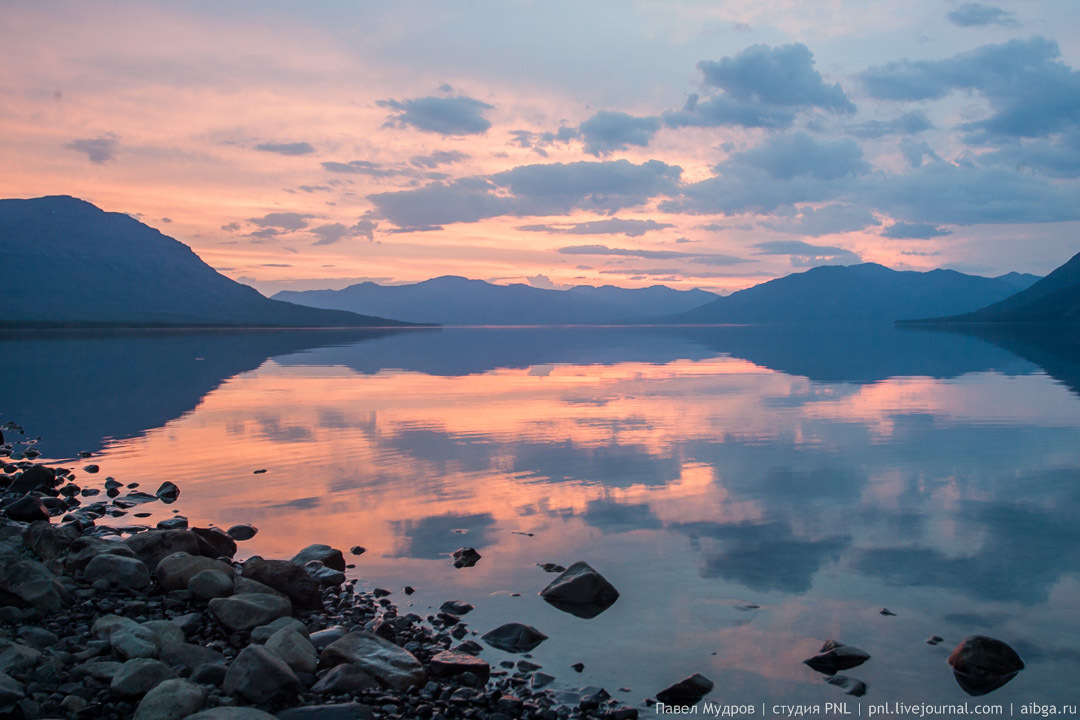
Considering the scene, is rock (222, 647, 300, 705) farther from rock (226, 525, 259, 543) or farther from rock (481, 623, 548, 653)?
rock (226, 525, 259, 543)

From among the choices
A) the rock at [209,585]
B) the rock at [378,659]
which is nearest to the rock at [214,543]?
the rock at [209,585]

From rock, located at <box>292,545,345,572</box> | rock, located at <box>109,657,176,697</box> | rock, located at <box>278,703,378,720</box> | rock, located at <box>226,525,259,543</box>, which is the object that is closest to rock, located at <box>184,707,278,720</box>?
rock, located at <box>278,703,378,720</box>

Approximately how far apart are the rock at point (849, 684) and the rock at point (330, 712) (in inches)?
247

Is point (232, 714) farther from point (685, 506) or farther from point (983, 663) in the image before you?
point (685, 506)

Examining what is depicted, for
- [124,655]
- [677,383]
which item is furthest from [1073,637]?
[677,383]

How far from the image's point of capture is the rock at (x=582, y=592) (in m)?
12.8

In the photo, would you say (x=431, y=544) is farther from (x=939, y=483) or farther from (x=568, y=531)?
(x=939, y=483)

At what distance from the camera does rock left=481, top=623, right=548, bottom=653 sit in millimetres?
11188

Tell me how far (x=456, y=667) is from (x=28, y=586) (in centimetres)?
700

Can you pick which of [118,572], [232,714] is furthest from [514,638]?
[118,572]

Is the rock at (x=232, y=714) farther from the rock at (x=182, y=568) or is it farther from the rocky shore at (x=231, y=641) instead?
the rock at (x=182, y=568)

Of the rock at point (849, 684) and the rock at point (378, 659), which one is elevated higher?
the rock at point (378, 659)

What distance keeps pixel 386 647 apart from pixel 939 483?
56.2 ft

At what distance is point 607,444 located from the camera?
26.8 meters
